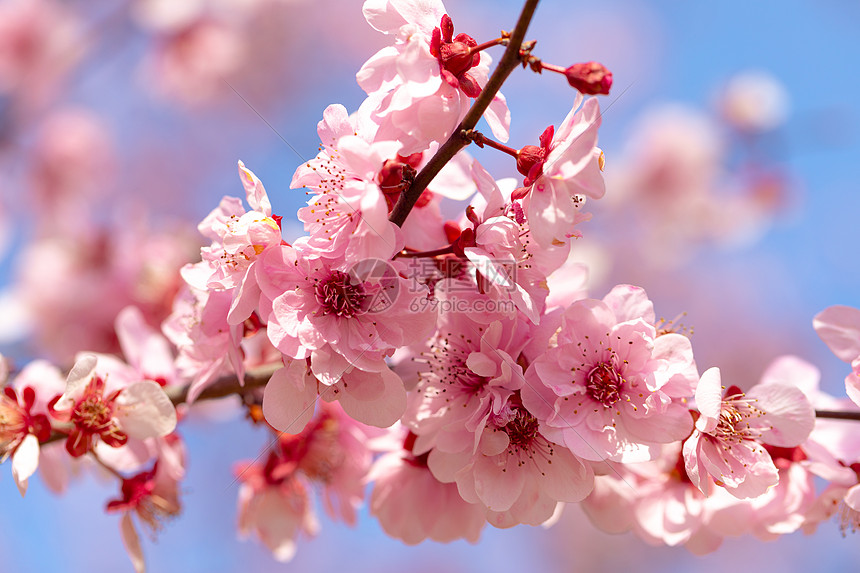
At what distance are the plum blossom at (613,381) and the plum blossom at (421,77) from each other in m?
0.36

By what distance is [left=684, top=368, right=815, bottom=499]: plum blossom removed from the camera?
3.59ft

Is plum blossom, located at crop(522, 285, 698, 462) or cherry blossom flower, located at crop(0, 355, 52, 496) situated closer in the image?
plum blossom, located at crop(522, 285, 698, 462)

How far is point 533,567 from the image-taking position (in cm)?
675

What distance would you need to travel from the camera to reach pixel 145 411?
128 centimetres

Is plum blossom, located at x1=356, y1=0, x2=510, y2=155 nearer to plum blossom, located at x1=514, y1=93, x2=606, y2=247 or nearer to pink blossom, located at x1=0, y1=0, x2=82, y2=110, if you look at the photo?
plum blossom, located at x1=514, y1=93, x2=606, y2=247

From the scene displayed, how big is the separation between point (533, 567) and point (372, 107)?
6.62m

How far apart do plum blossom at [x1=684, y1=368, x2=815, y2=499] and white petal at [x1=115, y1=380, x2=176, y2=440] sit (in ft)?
3.18

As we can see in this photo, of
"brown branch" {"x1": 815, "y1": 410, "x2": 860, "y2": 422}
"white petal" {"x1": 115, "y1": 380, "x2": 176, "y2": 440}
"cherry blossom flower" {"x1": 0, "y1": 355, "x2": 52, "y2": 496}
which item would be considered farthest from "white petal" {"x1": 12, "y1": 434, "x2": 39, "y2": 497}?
"brown branch" {"x1": 815, "y1": 410, "x2": 860, "y2": 422}

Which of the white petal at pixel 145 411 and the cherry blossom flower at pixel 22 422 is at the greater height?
the white petal at pixel 145 411

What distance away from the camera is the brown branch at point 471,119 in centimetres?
94

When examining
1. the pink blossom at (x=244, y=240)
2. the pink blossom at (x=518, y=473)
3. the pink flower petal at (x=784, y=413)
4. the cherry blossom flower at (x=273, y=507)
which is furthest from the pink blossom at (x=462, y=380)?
the cherry blossom flower at (x=273, y=507)

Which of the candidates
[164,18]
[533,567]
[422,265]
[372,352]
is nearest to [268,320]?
[372,352]

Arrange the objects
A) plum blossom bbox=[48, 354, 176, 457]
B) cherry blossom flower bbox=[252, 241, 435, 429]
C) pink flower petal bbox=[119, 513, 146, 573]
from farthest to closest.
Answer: pink flower petal bbox=[119, 513, 146, 573] → plum blossom bbox=[48, 354, 176, 457] → cherry blossom flower bbox=[252, 241, 435, 429]

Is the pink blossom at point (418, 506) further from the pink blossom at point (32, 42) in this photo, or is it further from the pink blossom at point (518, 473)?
the pink blossom at point (32, 42)
